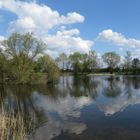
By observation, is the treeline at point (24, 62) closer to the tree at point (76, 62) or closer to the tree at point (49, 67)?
the tree at point (49, 67)

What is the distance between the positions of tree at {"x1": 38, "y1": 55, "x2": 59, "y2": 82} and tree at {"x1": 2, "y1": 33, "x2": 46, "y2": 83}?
4.49 meters

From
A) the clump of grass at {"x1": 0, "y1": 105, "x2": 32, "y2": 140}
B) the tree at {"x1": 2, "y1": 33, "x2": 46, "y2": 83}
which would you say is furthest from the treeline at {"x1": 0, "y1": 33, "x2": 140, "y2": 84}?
the clump of grass at {"x1": 0, "y1": 105, "x2": 32, "y2": 140}

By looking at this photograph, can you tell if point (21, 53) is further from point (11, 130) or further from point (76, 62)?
point (76, 62)

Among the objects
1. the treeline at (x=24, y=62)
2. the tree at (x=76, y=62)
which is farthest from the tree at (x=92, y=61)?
the treeline at (x=24, y=62)

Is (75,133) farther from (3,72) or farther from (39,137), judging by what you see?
(3,72)

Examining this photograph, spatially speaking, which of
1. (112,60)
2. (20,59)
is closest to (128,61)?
(112,60)

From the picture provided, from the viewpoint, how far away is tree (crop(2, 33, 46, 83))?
50625mm

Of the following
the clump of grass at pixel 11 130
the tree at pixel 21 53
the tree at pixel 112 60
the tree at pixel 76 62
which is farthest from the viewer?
the tree at pixel 112 60

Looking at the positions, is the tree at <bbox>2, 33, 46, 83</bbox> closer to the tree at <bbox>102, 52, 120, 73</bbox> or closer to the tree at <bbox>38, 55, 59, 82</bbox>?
the tree at <bbox>38, 55, 59, 82</bbox>

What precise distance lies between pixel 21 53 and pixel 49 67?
7.32 meters

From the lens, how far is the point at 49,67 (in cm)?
5575

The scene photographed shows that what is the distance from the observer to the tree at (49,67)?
5516 cm

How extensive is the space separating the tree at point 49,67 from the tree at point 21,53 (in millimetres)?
4486

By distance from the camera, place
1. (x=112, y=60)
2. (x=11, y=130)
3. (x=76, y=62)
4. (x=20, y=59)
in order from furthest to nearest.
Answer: (x=112, y=60), (x=76, y=62), (x=20, y=59), (x=11, y=130)
